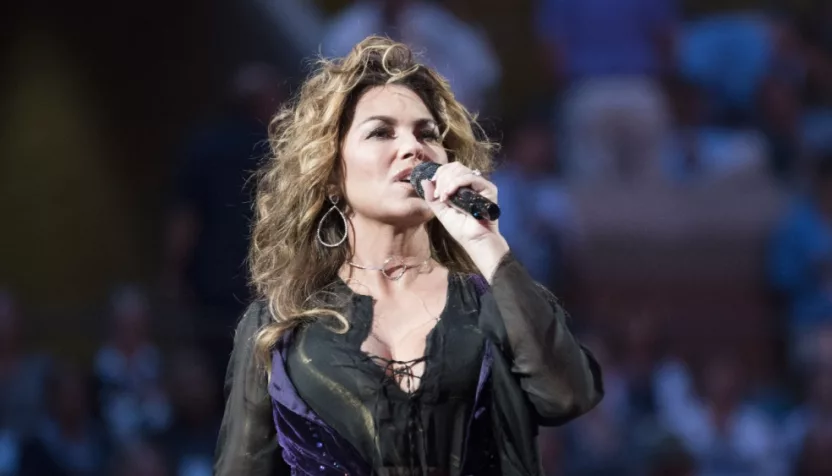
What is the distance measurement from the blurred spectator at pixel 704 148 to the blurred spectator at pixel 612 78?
1.9 inches

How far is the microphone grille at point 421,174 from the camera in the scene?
145 cm

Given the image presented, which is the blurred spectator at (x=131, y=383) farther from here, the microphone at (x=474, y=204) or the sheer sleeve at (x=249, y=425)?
the microphone at (x=474, y=204)

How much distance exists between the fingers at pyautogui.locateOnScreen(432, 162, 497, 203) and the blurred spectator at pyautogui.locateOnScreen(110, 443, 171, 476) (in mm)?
2624

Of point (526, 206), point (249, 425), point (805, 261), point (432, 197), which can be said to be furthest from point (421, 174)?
point (805, 261)

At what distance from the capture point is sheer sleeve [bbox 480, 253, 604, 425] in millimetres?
1376

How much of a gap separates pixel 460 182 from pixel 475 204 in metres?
0.04

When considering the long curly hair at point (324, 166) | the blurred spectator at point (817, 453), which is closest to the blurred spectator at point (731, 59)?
the blurred spectator at point (817, 453)

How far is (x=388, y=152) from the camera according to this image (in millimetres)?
1570

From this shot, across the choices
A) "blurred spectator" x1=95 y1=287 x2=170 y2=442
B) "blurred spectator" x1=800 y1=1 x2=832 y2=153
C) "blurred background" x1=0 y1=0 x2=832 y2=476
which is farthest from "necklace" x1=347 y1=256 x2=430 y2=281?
"blurred spectator" x1=800 y1=1 x2=832 y2=153

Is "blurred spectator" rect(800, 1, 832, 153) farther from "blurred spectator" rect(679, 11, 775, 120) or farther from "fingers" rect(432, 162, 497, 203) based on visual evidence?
"fingers" rect(432, 162, 497, 203)

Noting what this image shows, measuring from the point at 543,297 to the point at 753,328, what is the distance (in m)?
2.61

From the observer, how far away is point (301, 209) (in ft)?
5.51

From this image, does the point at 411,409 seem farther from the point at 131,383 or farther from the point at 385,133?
the point at 131,383

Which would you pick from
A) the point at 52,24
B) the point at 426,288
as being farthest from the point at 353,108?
the point at 52,24
